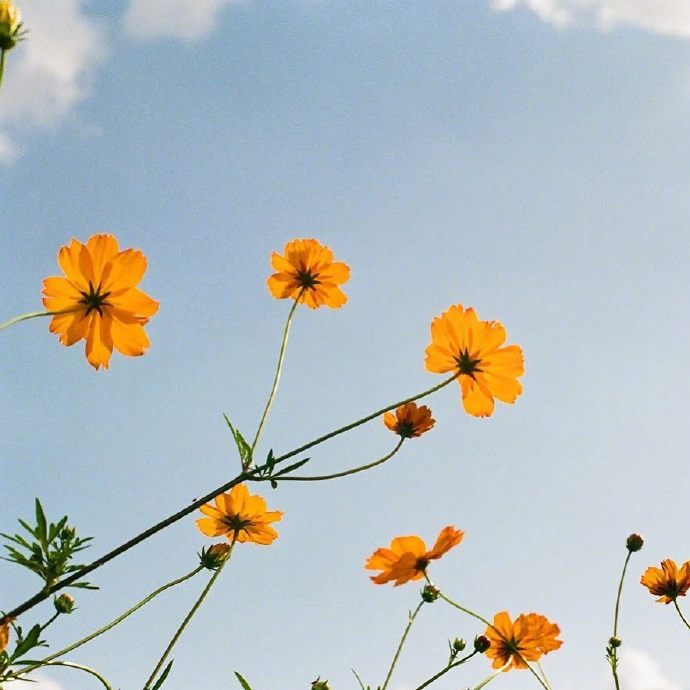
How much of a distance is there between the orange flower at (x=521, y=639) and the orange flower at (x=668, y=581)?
2.94 ft

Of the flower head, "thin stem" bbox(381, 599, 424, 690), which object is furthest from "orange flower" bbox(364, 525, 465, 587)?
the flower head

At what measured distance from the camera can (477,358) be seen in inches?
70.2

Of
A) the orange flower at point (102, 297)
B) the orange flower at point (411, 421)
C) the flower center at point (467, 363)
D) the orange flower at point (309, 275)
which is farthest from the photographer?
the orange flower at point (309, 275)

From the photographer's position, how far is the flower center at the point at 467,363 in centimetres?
177

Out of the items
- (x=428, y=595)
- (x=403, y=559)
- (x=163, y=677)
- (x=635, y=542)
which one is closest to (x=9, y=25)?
(x=163, y=677)

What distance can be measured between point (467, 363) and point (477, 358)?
3 cm

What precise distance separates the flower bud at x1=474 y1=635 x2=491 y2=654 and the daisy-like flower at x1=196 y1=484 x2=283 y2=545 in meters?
0.84

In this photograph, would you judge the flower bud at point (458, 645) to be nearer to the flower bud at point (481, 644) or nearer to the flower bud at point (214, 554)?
the flower bud at point (481, 644)

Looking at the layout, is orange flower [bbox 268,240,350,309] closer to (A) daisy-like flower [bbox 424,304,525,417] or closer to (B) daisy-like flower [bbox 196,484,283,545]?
(A) daisy-like flower [bbox 424,304,525,417]

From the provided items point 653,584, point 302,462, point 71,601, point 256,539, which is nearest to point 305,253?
point 256,539

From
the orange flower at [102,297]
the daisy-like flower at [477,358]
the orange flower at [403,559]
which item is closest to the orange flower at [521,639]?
the orange flower at [403,559]

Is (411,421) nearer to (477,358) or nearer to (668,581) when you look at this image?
(477,358)

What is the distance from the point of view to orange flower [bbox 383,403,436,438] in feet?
6.37

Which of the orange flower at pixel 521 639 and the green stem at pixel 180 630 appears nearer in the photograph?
the green stem at pixel 180 630
